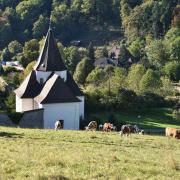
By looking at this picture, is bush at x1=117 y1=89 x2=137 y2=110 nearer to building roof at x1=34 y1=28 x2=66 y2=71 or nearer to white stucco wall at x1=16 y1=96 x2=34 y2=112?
building roof at x1=34 y1=28 x2=66 y2=71

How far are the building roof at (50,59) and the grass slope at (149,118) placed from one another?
838cm

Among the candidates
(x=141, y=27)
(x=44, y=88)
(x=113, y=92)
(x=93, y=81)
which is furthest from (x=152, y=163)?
(x=141, y=27)

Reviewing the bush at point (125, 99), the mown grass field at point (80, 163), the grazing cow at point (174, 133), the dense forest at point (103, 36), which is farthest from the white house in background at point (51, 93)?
the dense forest at point (103, 36)

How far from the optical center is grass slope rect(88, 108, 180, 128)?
5328 cm

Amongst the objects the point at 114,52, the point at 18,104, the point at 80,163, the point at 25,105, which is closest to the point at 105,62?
the point at 114,52

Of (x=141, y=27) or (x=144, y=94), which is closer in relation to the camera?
(x=144, y=94)

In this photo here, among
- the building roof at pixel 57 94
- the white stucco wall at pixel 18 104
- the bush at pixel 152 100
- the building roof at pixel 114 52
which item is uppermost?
the building roof at pixel 114 52

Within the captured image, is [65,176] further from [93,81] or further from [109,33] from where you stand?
[109,33]

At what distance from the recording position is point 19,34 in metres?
126

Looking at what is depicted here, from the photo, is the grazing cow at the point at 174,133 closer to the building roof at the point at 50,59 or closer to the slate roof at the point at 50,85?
the slate roof at the point at 50,85

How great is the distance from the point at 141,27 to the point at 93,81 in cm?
4987

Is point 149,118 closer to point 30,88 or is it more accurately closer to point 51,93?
point 30,88

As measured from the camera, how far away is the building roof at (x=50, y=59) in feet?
150

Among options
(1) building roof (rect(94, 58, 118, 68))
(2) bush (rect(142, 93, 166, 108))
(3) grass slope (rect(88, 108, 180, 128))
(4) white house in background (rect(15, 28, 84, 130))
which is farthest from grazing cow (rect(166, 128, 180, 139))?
(1) building roof (rect(94, 58, 118, 68))
